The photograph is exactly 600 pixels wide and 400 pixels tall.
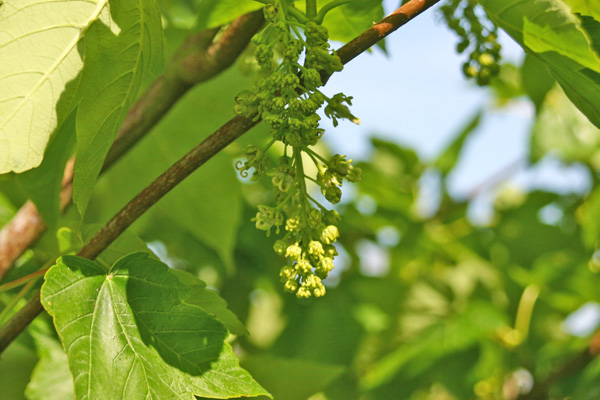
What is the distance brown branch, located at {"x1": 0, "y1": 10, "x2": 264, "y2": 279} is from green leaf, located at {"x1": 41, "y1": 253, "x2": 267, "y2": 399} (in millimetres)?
439

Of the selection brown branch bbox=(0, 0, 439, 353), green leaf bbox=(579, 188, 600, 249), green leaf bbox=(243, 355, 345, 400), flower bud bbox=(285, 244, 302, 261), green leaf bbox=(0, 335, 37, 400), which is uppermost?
brown branch bbox=(0, 0, 439, 353)

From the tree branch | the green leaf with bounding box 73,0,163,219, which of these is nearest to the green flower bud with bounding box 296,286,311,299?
the green leaf with bounding box 73,0,163,219

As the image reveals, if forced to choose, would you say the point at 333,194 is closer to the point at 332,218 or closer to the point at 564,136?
the point at 332,218

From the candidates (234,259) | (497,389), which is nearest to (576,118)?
(497,389)

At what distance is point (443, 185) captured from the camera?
2.53m

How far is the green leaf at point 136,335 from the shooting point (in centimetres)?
75

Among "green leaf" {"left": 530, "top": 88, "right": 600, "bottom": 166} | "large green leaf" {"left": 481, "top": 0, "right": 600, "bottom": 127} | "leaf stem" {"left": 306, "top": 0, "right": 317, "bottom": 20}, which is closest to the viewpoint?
"large green leaf" {"left": 481, "top": 0, "right": 600, "bottom": 127}

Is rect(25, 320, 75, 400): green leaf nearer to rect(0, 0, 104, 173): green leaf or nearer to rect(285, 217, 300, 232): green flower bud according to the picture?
rect(0, 0, 104, 173): green leaf

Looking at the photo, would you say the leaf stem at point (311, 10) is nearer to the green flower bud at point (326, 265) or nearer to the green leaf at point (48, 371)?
the green flower bud at point (326, 265)

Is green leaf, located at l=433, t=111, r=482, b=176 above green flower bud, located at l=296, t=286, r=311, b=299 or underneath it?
underneath

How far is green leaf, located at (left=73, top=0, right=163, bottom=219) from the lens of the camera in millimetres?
817

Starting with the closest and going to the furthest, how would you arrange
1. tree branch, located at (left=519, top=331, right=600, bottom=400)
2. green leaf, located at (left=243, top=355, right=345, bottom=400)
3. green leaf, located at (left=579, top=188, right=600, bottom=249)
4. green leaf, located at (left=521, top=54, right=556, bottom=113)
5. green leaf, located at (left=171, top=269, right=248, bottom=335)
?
green leaf, located at (left=171, top=269, right=248, bottom=335)
green leaf, located at (left=243, top=355, right=345, bottom=400)
green leaf, located at (left=521, top=54, right=556, bottom=113)
tree branch, located at (left=519, top=331, right=600, bottom=400)
green leaf, located at (left=579, top=188, right=600, bottom=249)

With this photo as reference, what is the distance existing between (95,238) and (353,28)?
63 centimetres

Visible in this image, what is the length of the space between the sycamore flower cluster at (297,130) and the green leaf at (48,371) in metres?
0.58
